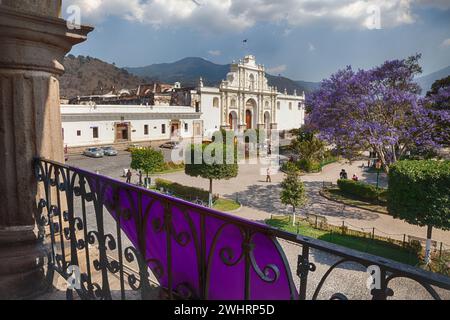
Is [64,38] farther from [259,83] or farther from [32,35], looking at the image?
[259,83]

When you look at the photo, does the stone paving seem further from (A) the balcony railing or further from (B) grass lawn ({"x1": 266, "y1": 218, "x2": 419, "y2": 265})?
(A) the balcony railing

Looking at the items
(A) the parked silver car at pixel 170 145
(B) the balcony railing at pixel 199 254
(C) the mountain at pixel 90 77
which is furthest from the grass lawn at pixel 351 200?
(C) the mountain at pixel 90 77

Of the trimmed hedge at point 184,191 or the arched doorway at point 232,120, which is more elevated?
the arched doorway at point 232,120

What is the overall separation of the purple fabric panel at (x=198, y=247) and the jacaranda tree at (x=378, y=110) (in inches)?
569

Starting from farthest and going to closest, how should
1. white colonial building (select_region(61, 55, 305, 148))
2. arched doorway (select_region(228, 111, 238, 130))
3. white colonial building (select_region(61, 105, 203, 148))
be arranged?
1. arched doorway (select_region(228, 111, 238, 130))
2. white colonial building (select_region(61, 55, 305, 148))
3. white colonial building (select_region(61, 105, 203, 148))

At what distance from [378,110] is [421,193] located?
6379 millimetres

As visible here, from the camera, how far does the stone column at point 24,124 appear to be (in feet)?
8.17

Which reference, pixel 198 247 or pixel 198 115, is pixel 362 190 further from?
pixel 198 115

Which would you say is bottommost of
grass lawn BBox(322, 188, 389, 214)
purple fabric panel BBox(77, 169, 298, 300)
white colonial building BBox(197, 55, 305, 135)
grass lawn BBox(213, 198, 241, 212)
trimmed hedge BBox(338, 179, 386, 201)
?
grass lawn BBox(322, 188, 389, 214)

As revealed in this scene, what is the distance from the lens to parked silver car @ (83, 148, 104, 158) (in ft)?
89.8

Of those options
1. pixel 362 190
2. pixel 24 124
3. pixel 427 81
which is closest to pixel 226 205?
pixel 362 190

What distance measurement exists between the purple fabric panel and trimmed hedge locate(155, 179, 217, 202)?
45.8 feet

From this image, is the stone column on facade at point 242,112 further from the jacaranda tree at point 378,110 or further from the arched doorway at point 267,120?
the jacaranda tree at point 378,110

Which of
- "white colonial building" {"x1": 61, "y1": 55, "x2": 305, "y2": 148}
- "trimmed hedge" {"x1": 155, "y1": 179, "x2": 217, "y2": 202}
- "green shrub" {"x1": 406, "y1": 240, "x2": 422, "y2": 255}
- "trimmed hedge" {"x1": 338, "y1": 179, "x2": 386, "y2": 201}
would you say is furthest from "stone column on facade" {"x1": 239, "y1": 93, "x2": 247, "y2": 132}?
"green shrub" {"x1": 406, "y1": 240, "x2": 422, "y2": 255}
